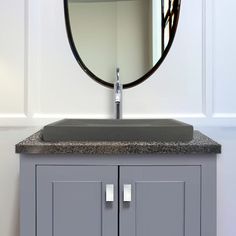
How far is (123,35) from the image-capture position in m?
1.57

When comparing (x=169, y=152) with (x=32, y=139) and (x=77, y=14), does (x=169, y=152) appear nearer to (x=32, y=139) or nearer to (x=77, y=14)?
(x=32, y=139)

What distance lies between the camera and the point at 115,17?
157 cm

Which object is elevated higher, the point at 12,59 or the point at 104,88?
the point at 12,59

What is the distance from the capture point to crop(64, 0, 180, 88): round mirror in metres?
1.55

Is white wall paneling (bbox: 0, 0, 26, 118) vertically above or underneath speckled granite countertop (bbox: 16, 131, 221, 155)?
above

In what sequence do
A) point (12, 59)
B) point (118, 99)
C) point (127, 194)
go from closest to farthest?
point (127, 194)
point (118, 99)
point (12, 59)

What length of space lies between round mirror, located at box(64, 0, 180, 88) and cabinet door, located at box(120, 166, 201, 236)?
619 mm

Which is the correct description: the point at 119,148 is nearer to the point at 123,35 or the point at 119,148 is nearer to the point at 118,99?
the point at 118,99

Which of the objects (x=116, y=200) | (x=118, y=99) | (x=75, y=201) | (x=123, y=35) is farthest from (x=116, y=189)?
(x=123, y=35)

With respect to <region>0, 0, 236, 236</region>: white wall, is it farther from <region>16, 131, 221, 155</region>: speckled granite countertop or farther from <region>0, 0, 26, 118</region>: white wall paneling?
<region>16, 131, 221, 155</region>: speckled granite countertop

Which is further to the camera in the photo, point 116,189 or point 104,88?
point 104,88

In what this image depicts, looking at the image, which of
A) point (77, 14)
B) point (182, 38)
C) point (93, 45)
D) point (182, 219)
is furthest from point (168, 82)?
point (182, 219)

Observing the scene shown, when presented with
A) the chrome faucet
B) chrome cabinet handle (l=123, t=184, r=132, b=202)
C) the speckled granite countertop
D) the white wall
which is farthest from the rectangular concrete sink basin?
the white wall

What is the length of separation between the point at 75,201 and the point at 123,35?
88 centimetres
